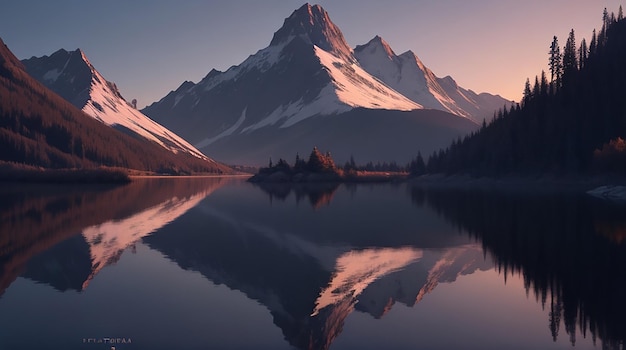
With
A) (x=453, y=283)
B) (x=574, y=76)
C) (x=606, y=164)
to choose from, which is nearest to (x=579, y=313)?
(x=453, y=283)

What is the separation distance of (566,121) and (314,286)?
126 meters

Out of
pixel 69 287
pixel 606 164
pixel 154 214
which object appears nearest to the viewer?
pixel 69 287

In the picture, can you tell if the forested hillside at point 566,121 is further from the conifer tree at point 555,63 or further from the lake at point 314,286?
the lake at point 314,286

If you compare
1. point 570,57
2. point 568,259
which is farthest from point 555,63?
point 568,259

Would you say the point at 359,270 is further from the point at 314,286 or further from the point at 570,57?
the point at 570,57

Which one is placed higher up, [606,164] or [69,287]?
[606,164]

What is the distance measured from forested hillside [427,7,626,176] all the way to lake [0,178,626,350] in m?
82.5

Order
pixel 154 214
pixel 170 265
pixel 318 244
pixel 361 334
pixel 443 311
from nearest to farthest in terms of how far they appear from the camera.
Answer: pixel 361 334 → pixel 443 311 → pixel 170 265 → pixel 318 244 → pixel 154 214

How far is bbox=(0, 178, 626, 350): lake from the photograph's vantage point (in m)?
17.9

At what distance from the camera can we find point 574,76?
459 ft

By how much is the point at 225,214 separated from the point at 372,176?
5500 inches

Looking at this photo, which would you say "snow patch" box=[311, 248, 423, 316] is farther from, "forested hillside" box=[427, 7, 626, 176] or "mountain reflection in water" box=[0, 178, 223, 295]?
"forested hillside" box=[427, 7, 626, 176]

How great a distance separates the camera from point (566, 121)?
133125 millimetres

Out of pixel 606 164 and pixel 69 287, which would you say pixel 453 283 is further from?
pixel 606 164
